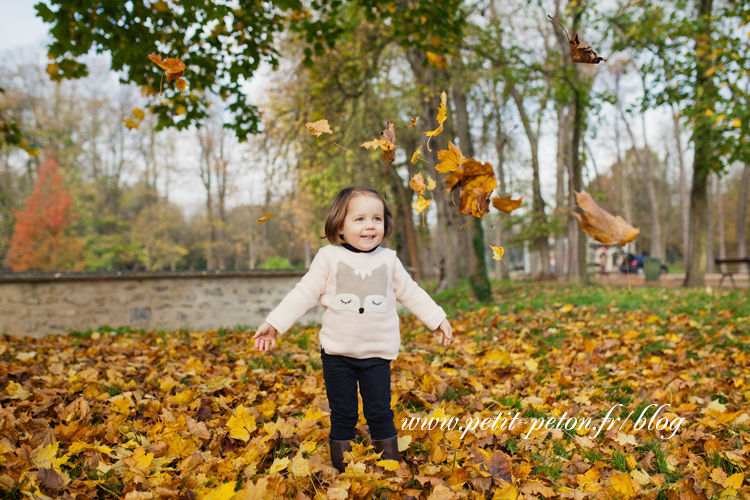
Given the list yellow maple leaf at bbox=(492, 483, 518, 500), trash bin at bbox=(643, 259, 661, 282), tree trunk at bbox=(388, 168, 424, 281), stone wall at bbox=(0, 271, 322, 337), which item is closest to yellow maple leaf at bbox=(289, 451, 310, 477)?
yellow maple leaf at bbox=(492, 483, 518, 500)

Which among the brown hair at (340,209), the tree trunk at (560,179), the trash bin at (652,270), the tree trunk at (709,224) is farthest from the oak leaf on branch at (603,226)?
the trash bin at (652,270)

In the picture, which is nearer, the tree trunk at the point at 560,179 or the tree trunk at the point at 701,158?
the tree trunk at the point at 701,158

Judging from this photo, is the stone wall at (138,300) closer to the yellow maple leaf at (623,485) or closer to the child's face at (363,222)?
the child's face at (363,222)

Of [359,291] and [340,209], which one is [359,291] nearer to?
[359,291]

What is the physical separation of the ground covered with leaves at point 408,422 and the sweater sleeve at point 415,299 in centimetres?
59

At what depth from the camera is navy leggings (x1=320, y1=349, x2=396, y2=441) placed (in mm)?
2008

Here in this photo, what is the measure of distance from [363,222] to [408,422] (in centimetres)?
115

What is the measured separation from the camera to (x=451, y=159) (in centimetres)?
164

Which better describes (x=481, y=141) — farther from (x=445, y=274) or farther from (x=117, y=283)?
(x=117, y=283)

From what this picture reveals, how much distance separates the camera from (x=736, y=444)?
2.30 meters

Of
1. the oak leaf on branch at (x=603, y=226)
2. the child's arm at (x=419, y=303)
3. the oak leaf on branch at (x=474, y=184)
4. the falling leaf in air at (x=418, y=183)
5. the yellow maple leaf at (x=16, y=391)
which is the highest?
the falling leaf in air at (x=418, y=183)

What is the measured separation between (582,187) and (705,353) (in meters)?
8.22

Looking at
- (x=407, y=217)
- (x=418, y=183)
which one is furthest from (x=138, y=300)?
(x=407, y=217)

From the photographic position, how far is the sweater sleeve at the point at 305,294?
2.00 meters
